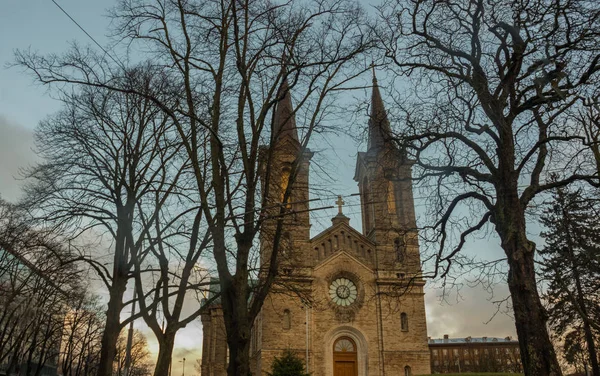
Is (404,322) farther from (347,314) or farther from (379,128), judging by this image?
(379,128)

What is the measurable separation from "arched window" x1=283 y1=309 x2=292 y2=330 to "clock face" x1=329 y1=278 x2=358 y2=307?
3.35 metres

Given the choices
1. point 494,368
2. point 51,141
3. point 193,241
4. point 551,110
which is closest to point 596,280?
point 551,110

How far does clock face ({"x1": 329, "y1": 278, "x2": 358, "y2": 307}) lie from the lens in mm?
36406

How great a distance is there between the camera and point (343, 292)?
36.7 m

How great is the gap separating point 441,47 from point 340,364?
28.6m

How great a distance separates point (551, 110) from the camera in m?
10.0

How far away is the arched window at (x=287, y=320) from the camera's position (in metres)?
34.7

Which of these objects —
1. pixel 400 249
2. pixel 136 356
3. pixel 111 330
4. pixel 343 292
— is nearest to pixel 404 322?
pixel 343 292

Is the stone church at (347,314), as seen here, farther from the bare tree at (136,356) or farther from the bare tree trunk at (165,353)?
the bare tree at (136,356)

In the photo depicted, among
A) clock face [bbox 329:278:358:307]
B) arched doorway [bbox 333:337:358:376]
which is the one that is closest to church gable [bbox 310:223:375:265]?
clock face [bbox 329:278:358:307]

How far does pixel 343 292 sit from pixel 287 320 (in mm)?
4614

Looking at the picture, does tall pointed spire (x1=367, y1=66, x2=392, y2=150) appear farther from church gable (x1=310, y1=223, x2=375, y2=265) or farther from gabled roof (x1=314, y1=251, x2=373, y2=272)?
church gable (x1=310, y1=223, x2=375, y2=265)

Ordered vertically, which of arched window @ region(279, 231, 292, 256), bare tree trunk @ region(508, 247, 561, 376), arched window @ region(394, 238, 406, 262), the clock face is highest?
the clock face

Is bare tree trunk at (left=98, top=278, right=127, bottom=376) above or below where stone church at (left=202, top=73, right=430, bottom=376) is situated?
below
